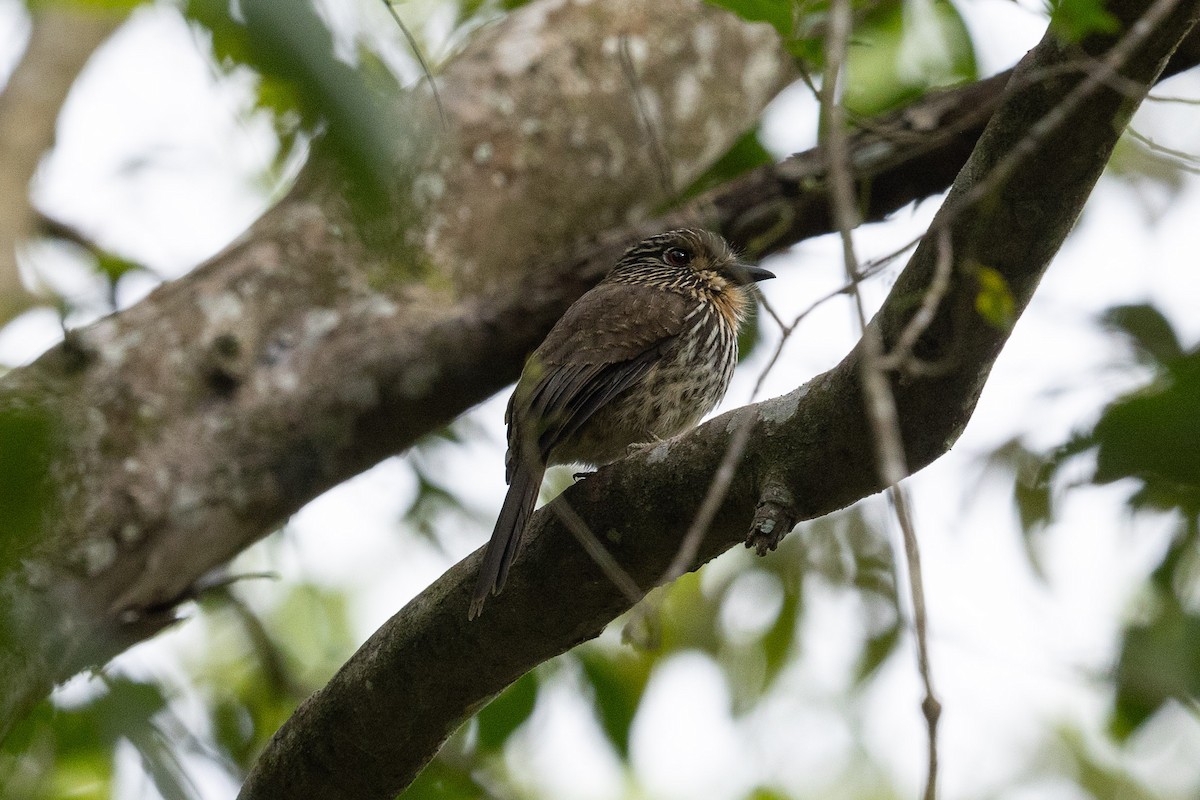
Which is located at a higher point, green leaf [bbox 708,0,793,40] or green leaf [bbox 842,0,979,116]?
green leaf [bbox 708,0,793,40]

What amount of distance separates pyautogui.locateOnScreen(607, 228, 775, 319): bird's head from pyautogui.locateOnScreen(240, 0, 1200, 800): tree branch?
1718 millimetres

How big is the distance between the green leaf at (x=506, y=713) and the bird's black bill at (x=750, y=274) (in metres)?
1.65

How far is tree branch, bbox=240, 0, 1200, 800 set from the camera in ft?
6.16

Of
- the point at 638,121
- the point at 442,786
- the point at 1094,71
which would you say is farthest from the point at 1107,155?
the point at 638,121

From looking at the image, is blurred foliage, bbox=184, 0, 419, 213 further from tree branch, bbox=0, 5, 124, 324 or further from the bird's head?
tree branch, bbox=0, 5, 124, 324

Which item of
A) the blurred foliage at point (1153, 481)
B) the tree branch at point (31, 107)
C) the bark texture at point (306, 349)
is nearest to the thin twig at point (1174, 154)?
the blurred foliage at point (1153, 481)

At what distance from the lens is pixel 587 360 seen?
130 inches

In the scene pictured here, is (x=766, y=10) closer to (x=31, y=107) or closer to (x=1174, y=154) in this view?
(x=1174, y=154)

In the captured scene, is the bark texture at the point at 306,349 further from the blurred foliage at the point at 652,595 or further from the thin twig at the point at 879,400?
the thin twig at the point at 879,400

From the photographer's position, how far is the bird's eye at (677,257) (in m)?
4.43

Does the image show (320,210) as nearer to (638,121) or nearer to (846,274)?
(638,121)

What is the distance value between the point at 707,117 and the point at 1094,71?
2996 millimetres

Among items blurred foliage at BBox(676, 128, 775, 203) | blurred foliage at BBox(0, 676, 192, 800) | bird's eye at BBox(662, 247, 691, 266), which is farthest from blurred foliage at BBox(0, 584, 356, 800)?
blurred foliage at BBox(676, 128, 775, 203)

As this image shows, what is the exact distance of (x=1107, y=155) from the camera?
1.88 metres
